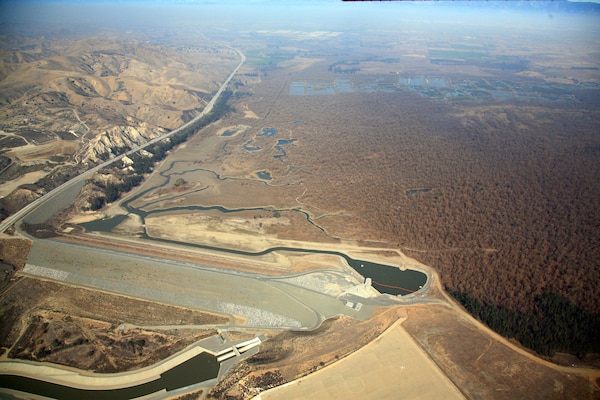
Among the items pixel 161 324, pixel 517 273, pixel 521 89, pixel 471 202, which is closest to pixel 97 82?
pixel 161 324

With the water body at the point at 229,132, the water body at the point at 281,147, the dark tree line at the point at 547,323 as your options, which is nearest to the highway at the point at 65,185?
the water body at the point at 229,132

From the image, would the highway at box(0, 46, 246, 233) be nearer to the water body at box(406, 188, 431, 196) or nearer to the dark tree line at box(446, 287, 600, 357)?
the water body at box(406, 188, 431, 196)

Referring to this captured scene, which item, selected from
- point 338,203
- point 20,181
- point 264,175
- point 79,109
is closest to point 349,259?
point 338,203

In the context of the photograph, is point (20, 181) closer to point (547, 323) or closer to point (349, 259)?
point (349, 259)

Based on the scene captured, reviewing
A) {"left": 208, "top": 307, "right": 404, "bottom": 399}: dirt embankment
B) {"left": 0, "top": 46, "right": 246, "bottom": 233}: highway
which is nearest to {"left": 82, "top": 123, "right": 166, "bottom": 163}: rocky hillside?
{"left": 0, "top": 46, "right": 246, "bottom": 233}: highway

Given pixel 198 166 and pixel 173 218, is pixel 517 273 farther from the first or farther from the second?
pixel 198 166

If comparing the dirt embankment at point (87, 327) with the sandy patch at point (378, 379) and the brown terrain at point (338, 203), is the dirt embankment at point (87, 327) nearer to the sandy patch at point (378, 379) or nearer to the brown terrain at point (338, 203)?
the brown terrain at point (338, 203)

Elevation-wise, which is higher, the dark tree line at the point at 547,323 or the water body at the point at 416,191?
the water body at the point at 416,191
